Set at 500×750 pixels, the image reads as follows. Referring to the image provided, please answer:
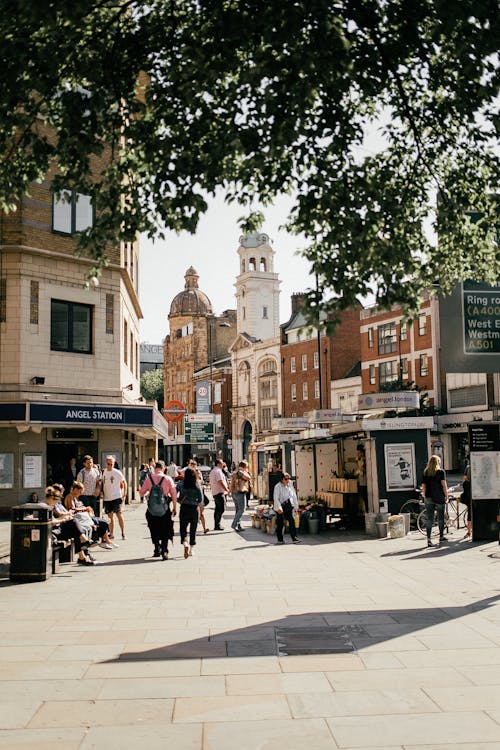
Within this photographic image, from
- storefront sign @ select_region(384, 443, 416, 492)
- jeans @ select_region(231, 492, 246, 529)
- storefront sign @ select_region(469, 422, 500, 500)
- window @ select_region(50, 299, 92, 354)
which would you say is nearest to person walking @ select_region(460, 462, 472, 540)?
storefront sign @ select_region(469, 422, 500, 500)

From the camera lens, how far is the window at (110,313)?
2839 cm

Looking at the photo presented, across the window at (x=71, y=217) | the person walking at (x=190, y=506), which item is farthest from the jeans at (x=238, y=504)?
the window at (x=71, y=217)

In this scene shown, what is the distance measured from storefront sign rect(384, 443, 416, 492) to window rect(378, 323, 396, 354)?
1669 inches

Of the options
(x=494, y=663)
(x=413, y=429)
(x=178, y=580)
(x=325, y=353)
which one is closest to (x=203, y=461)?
(x=325, y=353)

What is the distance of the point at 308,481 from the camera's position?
26.3 meters

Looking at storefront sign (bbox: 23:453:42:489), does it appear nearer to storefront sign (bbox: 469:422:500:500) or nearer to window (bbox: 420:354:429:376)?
storefront sign (bbox: 469:422:500:500)

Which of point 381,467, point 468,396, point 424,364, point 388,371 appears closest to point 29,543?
point 381,467

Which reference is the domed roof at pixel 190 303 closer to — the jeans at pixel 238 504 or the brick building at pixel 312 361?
the brick building at pixel 312 361

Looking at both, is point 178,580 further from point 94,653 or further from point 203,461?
point 203,461

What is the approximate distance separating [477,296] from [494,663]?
799 cm

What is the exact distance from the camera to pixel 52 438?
26.4 metres

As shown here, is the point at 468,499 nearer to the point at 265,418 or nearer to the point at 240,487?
the point at 240,487

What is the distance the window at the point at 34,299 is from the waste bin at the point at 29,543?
46.4 ft

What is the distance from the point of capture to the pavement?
5602 millimetres
